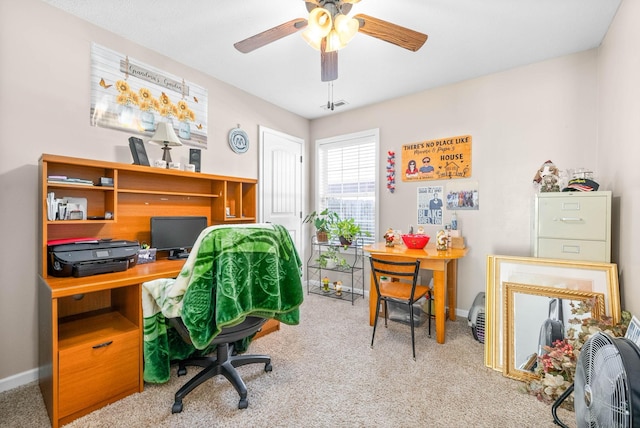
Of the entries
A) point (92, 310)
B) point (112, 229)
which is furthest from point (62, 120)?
point (92, 310)

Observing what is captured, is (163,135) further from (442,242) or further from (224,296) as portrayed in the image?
(442,242)

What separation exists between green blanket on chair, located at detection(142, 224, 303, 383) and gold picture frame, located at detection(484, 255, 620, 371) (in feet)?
4.73

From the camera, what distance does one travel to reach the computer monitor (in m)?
2.39

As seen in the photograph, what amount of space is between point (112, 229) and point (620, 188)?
3.63m

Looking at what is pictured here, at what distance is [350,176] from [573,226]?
2480mm

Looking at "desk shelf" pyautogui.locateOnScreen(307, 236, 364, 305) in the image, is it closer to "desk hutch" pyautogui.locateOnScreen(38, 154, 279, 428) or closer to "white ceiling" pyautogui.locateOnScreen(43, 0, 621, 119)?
"desk hutch" pyautogui.locateOnScreen(38, 154, 279, 428)

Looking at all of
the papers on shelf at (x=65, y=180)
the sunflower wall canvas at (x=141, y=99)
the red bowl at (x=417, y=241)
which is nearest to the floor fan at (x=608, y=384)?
the red bowl at (x=417, y=241)

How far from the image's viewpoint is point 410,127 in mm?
3373

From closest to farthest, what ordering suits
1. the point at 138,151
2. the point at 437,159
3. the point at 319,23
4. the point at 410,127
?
the point at 319,23
the point at 138,151
the point at 437,159
the point at 410,127

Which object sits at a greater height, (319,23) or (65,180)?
(319,23)

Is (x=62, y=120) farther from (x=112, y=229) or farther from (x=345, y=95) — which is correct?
(x=345, y=95)

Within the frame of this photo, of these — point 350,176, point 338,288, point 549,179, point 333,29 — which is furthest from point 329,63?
point 338,288

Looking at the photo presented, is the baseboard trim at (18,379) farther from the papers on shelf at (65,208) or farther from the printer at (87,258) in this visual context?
the papers on shelf at (65,208)

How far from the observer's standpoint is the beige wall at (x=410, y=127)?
5.85 ft
